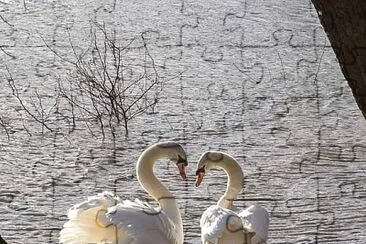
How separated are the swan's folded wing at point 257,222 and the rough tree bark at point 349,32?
0.75m

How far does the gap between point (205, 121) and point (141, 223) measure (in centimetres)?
115

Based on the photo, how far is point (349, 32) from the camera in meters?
1.58

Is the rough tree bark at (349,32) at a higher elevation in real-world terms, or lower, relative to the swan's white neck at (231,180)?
higher

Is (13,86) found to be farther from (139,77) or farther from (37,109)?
(139,77)

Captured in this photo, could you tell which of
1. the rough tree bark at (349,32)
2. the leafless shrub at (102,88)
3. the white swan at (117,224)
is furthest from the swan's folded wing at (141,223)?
the leafless shrub at (102,88)

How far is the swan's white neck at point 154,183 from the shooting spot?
2.53 meters

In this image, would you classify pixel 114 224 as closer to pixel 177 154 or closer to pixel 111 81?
pixel 177 154

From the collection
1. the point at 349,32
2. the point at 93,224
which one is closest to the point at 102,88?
the point at 93,224

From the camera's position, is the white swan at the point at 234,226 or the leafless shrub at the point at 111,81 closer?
the white swan at the point at 234,226

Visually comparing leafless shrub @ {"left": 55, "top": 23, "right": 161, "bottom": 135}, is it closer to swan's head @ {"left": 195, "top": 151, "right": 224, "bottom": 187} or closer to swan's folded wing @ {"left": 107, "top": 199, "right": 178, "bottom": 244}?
swan's head @ {"left": 195, "top": 151, "right": 224, "bottom": 187}

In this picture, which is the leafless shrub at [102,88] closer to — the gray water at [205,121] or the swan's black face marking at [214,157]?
the gray water at [205,121]

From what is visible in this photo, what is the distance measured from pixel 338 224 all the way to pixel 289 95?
77cm

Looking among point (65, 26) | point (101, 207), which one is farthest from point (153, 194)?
point (65, 26)

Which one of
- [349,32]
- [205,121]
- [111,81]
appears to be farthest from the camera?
[111,81]
